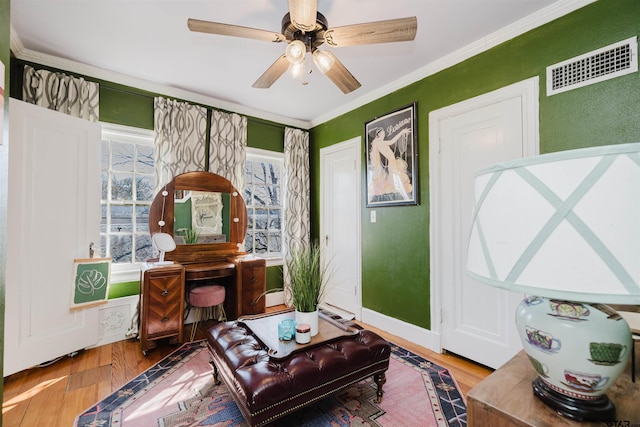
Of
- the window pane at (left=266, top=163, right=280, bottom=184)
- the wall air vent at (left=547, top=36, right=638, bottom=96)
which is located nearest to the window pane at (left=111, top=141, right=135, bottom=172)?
the window pane at (left=266, top=163, right=280, bottom=184)

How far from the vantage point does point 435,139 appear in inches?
107

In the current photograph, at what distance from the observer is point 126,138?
10.1 ft

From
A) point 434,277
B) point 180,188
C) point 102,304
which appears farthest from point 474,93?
point 102,304

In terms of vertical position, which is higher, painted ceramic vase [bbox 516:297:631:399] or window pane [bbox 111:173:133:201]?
window pane [bbox 111:173:133:201]

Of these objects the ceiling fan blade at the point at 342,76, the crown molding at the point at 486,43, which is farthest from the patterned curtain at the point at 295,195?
the ceiling fan blade at the point at 342,76

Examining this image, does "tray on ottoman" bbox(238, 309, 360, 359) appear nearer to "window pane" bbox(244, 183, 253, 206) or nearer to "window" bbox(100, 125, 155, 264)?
"window" bbox(100, 125, 155, 264)

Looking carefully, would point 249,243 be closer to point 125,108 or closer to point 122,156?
point 122,156

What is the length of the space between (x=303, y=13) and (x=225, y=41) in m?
1.22

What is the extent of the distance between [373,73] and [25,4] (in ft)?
9.05

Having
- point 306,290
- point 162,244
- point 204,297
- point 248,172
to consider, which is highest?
point 248,172

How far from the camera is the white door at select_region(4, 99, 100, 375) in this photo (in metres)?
2.19

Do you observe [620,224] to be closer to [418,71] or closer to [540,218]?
[540,218]

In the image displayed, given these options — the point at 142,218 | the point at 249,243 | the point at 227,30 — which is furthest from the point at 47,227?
the point at 227,30

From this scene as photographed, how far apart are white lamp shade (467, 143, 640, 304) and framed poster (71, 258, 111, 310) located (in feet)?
10.2
